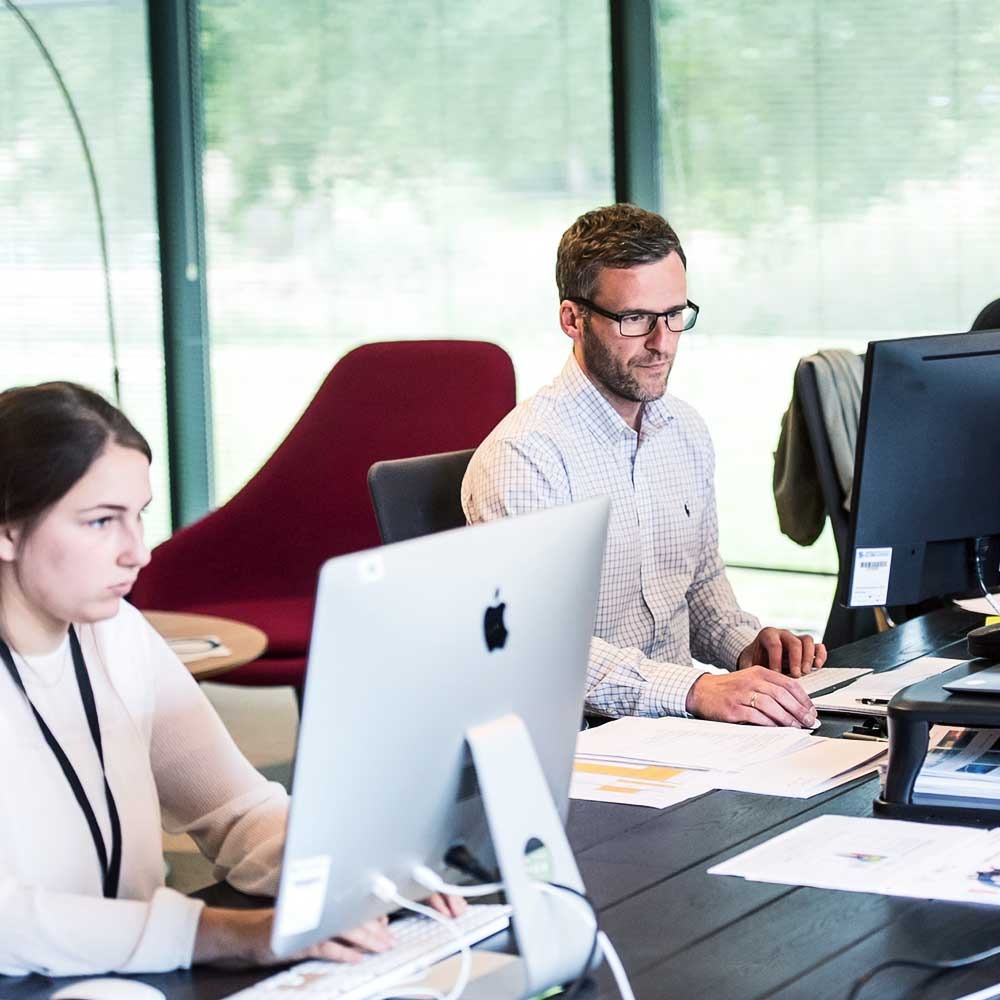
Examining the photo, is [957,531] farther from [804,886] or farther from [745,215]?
[745,215]

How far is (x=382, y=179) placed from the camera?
5.52m

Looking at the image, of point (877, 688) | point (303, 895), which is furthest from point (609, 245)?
point (303, 895)

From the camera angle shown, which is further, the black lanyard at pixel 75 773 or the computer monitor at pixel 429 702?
the black lanyard at pixel 75 773

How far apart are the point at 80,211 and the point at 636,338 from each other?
3837 millimetres

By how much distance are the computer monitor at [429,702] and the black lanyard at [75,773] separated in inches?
16.5

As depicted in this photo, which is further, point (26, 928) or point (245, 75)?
point (245, 75)

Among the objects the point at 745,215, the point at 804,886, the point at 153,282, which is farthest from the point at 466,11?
the point at 804,886

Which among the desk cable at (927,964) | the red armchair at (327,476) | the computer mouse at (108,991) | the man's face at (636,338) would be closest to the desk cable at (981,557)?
the desk cable at (927,964)

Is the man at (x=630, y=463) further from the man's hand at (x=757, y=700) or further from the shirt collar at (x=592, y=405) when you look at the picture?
the man's hand at (x=757, y=700)

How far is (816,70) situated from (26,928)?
3.82 m

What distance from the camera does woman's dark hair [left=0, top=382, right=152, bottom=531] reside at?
5.07ft

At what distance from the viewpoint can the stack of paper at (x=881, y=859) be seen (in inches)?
61.1

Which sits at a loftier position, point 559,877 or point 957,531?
point 957,531

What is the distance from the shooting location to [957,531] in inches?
75.2
